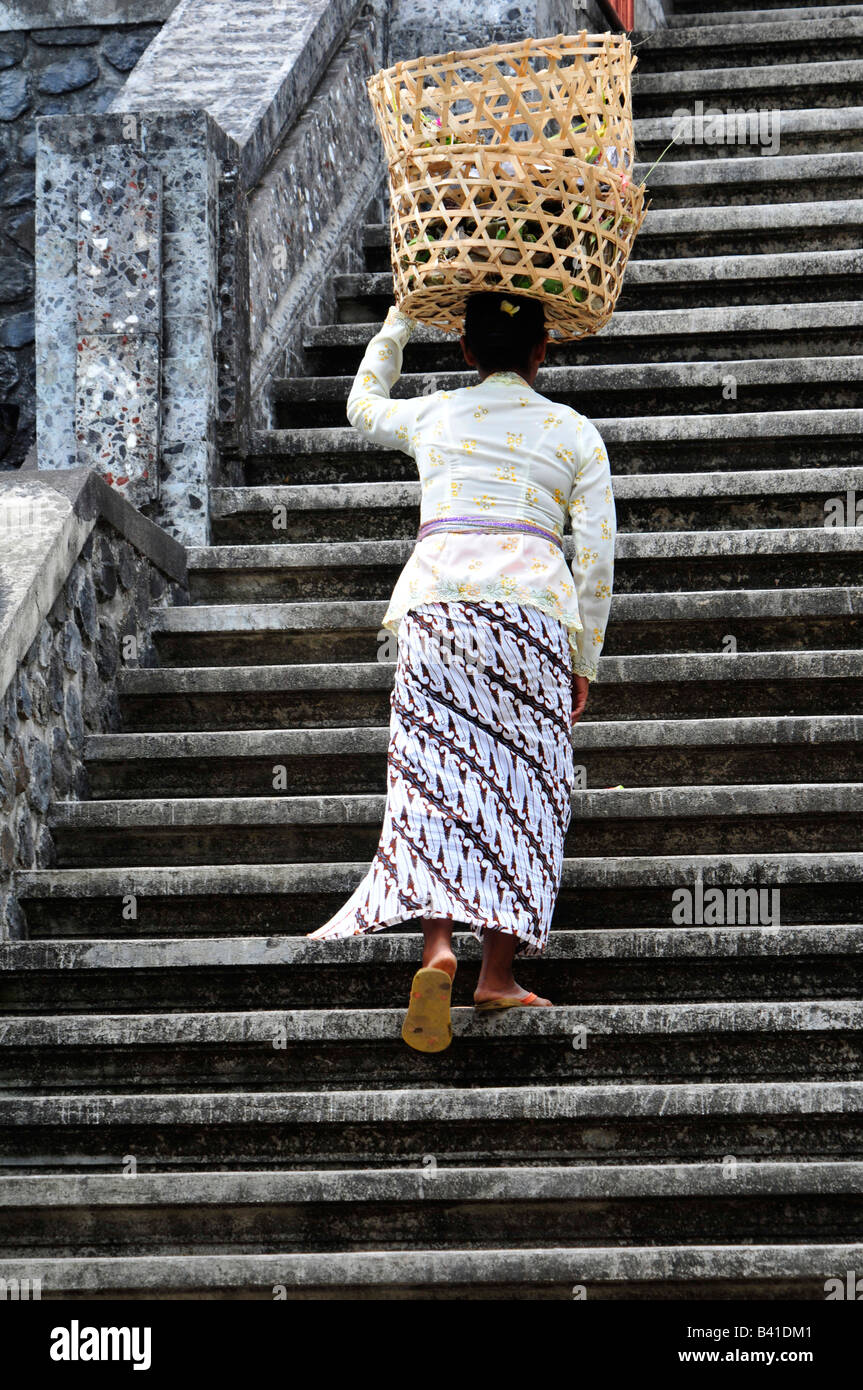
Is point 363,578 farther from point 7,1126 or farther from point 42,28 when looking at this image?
point 42,28

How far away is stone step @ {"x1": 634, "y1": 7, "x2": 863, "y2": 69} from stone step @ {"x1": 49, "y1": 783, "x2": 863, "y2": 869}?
4927 millimetres

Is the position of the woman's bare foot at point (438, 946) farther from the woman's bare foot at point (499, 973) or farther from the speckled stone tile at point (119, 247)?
the speckled stone tile at point (119, 247)

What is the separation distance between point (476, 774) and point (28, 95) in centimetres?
494

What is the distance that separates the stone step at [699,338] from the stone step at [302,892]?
1.96 m

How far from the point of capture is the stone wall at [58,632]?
14.9 ft

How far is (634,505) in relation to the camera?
5590 millimetres

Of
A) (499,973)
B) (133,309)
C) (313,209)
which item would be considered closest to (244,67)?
(313,209)

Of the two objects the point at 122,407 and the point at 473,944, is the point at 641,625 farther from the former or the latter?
the point at 122,407

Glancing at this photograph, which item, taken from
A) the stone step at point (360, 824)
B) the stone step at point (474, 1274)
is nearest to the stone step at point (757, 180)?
the stone step at point (360, 824)

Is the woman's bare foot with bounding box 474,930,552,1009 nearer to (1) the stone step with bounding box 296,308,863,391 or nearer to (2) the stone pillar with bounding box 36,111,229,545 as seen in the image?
(2) the stone pillar with bounding box 36,111,229,545

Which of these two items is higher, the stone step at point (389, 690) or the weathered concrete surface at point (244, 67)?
the weathered concrete surface at point (244, 67)

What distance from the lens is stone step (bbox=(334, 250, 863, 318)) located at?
6496 millimetres

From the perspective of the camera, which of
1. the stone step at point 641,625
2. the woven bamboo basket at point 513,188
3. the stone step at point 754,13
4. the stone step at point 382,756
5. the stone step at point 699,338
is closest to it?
the woven bamboo basket at point 513,188
